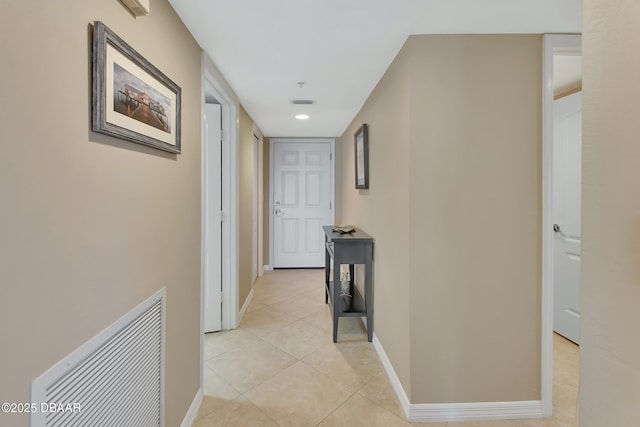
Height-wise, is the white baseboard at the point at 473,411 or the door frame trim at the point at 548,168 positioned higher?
the door frame trim at the point at 548,168

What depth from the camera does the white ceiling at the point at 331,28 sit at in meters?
1.33

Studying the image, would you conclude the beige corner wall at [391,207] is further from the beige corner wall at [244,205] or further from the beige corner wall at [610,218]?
the beige corner wall at [244,205]

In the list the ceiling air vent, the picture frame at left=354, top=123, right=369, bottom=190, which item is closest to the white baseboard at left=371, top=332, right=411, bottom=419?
the picture frame at left=354, top=123, right=369, bottom=190

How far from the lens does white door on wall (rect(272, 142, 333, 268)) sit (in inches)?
186

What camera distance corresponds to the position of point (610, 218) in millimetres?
631

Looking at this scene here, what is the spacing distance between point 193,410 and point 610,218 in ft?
6.44

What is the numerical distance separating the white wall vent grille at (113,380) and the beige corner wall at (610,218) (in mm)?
1253

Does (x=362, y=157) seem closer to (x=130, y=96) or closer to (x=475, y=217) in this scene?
(x=475, y=217)

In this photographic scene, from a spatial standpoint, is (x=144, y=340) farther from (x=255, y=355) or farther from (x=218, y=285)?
(x=218, y=285)

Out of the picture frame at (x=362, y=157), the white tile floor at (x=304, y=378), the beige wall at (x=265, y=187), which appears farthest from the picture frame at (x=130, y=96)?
the beige wall at (x=265, y=187)

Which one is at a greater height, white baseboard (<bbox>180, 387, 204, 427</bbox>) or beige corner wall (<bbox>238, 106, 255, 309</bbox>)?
beige corner wall (<bbox>238, 106, 255, 309</bbox>)

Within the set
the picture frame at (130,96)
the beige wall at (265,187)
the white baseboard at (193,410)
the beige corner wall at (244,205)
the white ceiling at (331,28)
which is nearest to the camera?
the picture frame at (130,96)

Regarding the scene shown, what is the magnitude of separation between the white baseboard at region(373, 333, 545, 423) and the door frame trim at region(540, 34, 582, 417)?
9.3 inches

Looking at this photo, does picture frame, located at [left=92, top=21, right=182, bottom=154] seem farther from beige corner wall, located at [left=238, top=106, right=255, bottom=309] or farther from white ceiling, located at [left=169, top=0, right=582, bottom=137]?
beige corner wall, located at [left=238, top=106, right=255, bottom=309]
